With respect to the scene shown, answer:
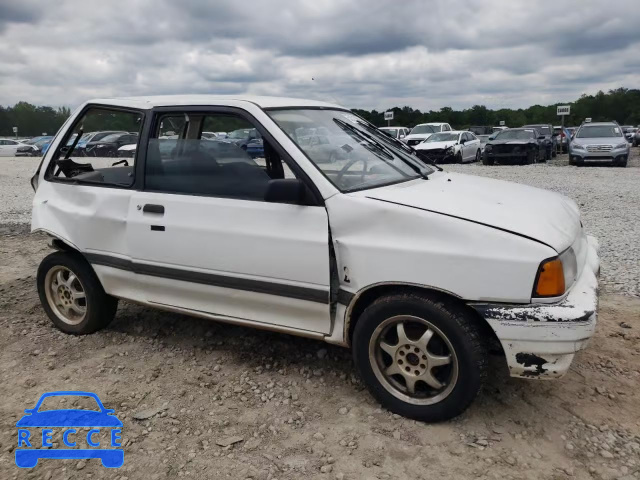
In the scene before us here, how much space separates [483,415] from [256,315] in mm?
1451

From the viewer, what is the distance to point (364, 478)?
2.52 meters

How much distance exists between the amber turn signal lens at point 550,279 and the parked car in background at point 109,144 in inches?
108

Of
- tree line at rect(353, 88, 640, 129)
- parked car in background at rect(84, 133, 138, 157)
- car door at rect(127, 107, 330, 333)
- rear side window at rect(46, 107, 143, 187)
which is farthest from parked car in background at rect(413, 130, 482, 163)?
tree line at rect(353, 88, 640, 129)

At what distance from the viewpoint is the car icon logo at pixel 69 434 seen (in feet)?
8.96

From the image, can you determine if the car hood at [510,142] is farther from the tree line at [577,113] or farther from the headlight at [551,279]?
the tree line at [577,113]

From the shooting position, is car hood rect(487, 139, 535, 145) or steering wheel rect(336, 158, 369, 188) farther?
car hood rect(487, 139, 535, 145)

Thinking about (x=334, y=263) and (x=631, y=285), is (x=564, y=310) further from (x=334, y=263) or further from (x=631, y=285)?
(x=631, y=285)

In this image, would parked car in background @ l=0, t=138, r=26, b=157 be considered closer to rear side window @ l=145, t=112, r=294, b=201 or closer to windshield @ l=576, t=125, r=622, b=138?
windshield @ l=576, t=125, r=622, b=138

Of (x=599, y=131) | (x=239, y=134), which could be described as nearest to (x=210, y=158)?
Answer: (x=239, y=134)

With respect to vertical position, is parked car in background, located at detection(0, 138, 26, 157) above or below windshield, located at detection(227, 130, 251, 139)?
below

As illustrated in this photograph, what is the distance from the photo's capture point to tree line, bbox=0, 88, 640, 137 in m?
63.3

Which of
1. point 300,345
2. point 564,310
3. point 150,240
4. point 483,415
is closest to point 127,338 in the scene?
point 150,240

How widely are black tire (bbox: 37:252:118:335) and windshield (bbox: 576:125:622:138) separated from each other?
19.3m

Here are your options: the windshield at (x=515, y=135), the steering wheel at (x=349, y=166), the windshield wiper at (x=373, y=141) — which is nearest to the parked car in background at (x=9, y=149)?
the windshield at (x=515, y=135)
